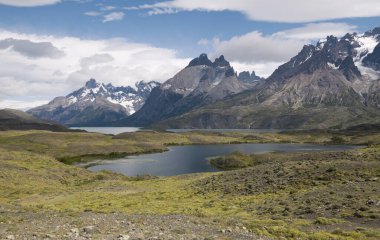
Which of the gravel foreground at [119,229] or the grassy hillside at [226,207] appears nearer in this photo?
the gravel foreground at [119,229]

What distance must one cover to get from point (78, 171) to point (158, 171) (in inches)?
1480

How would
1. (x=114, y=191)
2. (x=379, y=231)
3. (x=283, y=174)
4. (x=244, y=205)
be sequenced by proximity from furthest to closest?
(x=114, y=191) → (x=283, y=174) → (x=244, y=205) → (x=379, y=231)

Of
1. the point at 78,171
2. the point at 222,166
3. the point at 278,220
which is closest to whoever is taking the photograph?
the point at 278,220

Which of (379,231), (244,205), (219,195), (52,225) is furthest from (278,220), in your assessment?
(219,195)

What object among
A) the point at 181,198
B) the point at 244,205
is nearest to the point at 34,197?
the point at 181,198

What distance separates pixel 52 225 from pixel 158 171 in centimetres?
11154

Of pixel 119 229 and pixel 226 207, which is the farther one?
pixel 226 207

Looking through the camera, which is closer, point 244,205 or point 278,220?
point 278,220

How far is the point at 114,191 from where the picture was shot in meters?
70.1

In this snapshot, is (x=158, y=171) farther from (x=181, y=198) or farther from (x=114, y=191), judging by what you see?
(x=181, y=198)

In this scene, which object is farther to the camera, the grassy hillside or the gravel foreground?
the grassy hillside

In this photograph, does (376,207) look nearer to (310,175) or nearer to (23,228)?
(310,175)

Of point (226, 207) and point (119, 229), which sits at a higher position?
point (119, 229)

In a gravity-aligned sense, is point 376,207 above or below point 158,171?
above
